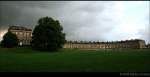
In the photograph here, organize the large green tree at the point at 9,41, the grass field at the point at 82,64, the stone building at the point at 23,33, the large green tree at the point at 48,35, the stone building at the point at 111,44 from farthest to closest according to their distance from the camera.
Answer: the stone building at the point at 111,44 < the stone building at the point at 23,33 < the large green tree at the point at 9,41 < the large green tree at the point at 48,35 < the grass field at the point at 82,64

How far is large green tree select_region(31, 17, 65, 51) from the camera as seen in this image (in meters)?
68.0

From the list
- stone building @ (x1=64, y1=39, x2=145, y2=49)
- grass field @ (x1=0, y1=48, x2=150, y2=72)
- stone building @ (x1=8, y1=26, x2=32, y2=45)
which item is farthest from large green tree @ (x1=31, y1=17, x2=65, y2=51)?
grass field @ (x1=0, y1=48, x2=150, y2=72)

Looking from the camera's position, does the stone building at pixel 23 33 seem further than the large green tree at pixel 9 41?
Yes

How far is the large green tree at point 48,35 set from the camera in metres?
68.0

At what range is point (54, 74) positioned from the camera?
1998 centimetres

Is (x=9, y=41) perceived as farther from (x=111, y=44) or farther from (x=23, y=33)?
(x=111, y=44)

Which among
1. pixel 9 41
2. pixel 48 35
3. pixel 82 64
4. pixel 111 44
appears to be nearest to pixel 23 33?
pixel 9 41

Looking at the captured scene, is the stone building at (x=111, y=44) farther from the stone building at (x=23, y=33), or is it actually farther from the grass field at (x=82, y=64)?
the grass field at (x=82, y=64)

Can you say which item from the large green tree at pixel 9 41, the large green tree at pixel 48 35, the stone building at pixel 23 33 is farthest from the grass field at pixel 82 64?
the stone building at pixel 23 33

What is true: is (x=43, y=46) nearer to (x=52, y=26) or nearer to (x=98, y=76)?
(x=52, y=26)

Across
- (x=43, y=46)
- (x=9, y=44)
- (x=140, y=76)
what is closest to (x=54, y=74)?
(x=140, y=76)

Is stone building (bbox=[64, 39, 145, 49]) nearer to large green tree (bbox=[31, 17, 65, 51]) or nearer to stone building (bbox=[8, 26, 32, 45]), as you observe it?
stone building (bbox=[8, 26, 32, 45])

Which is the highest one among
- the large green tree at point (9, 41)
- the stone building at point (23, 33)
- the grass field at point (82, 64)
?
the stone building at point (23, 33)

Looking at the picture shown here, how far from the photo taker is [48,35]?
7112 centimetres
